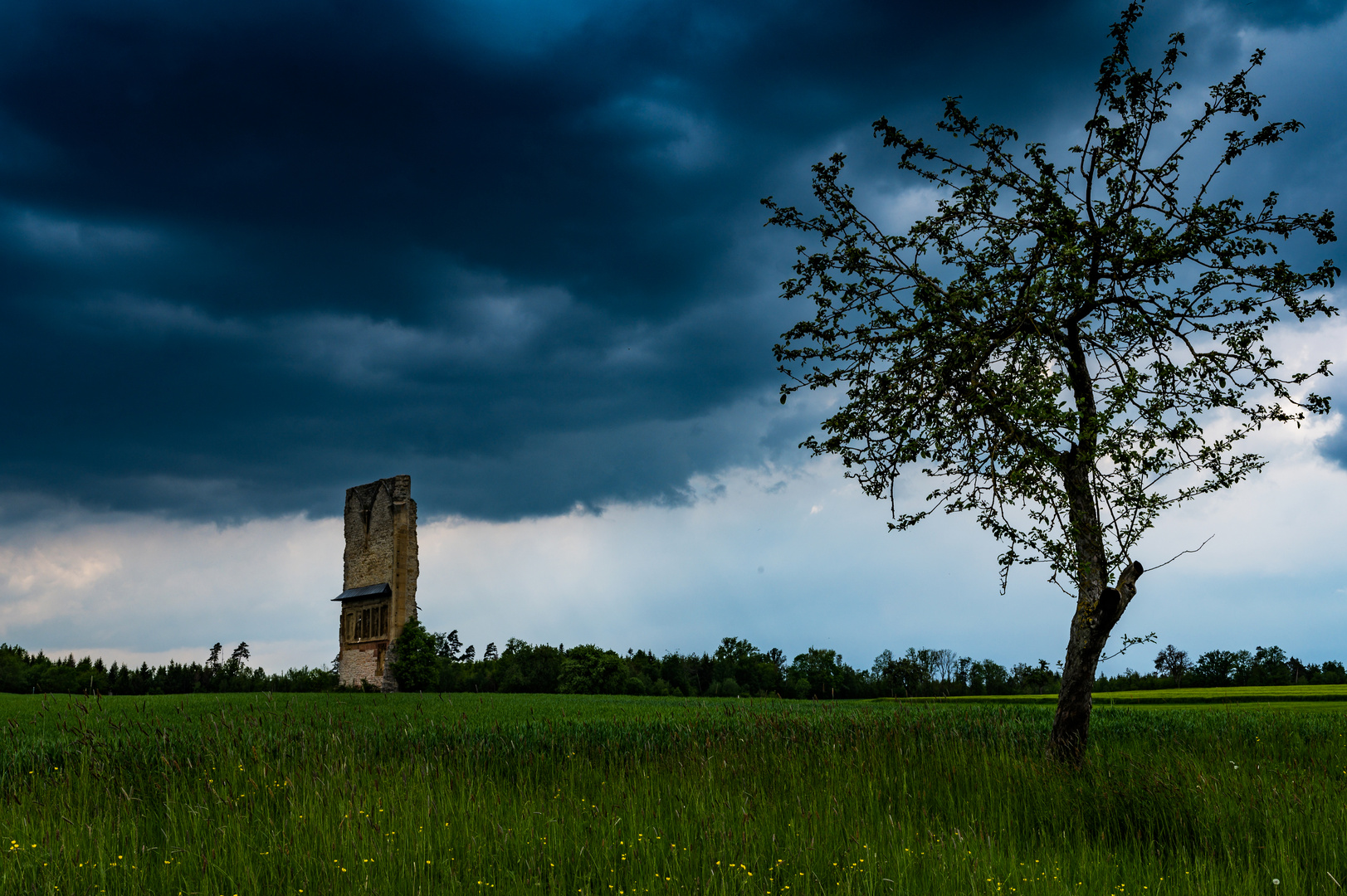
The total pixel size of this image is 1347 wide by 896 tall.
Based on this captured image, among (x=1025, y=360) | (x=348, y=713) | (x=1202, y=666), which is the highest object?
(x=1025, y=360)

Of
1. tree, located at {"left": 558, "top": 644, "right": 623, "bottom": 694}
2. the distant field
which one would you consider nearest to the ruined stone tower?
tree, located at {"left": 558, "top": 644, "right": 623, "bottom": 694}

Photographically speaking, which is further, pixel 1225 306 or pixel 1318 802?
pixel 1225 306

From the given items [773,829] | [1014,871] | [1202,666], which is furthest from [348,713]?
[1202,666]

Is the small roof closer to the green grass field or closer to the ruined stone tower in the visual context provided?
the ruined stone tower

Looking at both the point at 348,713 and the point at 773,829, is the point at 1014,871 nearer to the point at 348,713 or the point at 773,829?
the point at 773,829

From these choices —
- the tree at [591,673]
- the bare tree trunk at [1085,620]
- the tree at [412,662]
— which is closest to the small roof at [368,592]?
the tree at [412,662]

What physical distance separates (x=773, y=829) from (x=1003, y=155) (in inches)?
342

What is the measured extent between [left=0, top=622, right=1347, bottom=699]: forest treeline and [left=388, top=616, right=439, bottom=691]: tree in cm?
3

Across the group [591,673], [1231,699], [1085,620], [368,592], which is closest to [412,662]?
[368,592]

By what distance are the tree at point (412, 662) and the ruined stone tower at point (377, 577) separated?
1.29ft

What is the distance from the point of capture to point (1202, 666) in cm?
6688

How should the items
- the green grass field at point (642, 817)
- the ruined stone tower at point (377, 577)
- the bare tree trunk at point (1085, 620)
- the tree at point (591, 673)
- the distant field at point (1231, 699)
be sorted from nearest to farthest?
1. the green grass field at point (642, 817)
2. the bare tree trunk at point (1085, 620)
3. the distant field at point (1231, 699)
4. the ruined stone tower at point (377, 577)
5. the tree at point (591, 673)

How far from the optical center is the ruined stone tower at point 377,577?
32.3 m

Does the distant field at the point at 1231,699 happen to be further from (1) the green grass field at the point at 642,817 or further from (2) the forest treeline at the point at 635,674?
(1) the green grass field at the point at 642,817
